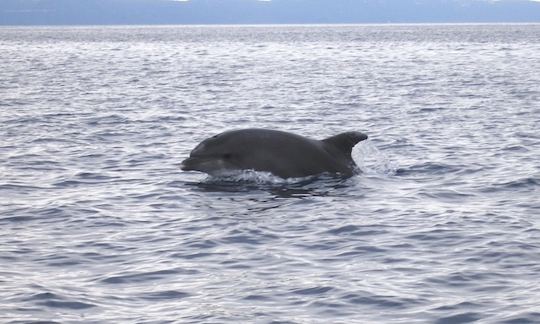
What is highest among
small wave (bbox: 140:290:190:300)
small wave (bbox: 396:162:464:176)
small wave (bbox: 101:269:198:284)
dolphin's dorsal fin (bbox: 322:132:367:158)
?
dolphin's dorsal fin (bbox: 322:132:367:158)

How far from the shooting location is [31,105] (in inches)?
1651

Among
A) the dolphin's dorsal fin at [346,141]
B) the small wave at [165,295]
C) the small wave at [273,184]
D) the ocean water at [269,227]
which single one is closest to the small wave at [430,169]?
the ocean water at [269,227]

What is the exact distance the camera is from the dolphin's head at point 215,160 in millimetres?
19750

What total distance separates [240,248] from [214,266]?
1108 millimetres

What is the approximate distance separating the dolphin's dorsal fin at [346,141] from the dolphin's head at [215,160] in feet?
7.26

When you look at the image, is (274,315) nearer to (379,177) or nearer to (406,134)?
(379,177)

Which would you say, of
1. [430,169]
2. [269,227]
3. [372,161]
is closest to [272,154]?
[269,227]

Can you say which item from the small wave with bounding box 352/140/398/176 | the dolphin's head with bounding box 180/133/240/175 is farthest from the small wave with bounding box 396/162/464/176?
the dolphin's head with bounding box 180/133/240/175

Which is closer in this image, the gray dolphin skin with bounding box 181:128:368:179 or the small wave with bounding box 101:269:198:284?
the small wave with bounding box 101:269:198:284

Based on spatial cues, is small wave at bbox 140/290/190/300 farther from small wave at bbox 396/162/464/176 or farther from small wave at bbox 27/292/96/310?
small wave at bbox 396/162/464/176

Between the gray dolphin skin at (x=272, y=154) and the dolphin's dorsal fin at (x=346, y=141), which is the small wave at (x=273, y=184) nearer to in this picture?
the gray dolphin skin at (x=272, y=154)

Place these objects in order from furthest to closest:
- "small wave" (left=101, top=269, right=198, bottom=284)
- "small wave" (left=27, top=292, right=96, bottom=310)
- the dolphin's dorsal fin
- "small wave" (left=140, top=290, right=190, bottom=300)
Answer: the dolphin's dorsal fin < "small wave" (left=101, top=269, right=198, bottom=284) < "small wave" (left=140, top=290, right=190, bottom=300) < "small wave" (left=27, top=292, right=96, bottom=310)

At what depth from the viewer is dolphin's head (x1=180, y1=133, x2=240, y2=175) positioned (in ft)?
64.8

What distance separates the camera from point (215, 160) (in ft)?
64.9
